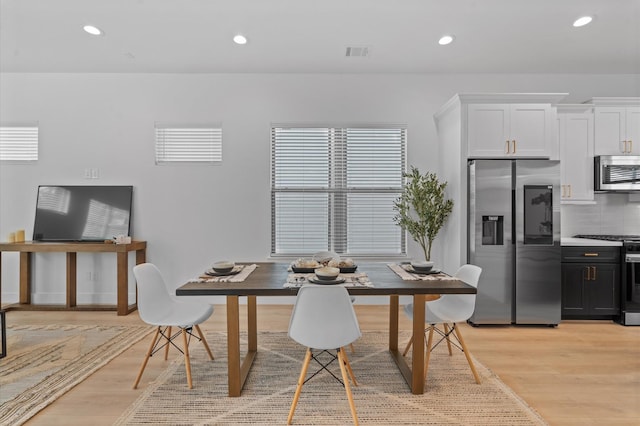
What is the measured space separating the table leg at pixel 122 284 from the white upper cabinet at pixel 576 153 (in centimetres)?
526

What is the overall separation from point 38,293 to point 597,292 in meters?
6.81

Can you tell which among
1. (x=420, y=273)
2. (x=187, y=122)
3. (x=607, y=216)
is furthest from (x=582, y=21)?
(x=187, y=122)

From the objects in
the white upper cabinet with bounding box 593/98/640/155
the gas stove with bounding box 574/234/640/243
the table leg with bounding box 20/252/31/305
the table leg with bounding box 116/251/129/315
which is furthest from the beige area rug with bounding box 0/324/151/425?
the white upper cabinet with bounding box 593/98/640/155

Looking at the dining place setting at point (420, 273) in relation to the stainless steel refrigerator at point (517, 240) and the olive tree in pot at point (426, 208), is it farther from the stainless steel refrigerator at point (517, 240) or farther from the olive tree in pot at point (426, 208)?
the olive tree in pot at point (426, 208)

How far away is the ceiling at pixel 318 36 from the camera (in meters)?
3.12

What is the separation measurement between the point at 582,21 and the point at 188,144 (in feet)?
15.0

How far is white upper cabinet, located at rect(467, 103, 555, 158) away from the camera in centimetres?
375

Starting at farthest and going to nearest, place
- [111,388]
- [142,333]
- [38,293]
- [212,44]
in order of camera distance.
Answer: [38,293], [212,44], [142,333], [111,388]

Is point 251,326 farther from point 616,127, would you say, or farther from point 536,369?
point 616,127

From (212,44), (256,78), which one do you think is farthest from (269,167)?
(212,44)

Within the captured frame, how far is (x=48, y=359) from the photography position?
284cm

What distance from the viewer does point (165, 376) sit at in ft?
8.34

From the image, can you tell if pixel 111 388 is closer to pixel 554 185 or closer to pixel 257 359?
pixel 257 359

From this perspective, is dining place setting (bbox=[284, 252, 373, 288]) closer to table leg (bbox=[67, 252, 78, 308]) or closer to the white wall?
the white wall
